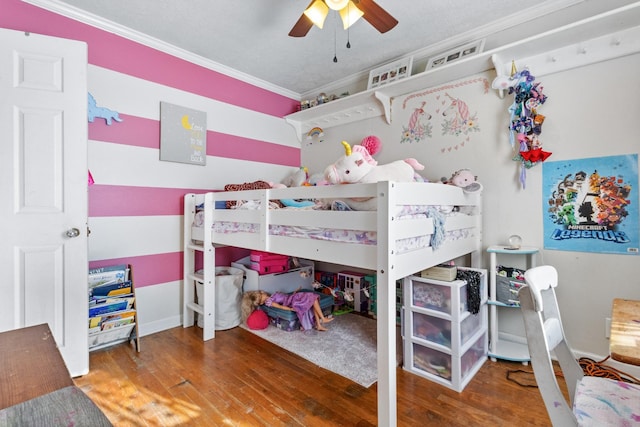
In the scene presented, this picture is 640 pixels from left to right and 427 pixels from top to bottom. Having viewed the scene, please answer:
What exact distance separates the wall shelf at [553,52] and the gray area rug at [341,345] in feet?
6.20

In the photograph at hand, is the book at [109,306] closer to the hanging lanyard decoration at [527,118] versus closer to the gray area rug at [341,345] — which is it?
the gray area rug at [341,345]

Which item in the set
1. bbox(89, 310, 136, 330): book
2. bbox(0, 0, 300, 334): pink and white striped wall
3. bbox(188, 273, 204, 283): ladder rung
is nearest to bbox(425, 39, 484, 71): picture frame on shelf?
bbox(0, 0, 300, 334): pink and white striped wall

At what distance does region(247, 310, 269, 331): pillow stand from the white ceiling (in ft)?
7.40

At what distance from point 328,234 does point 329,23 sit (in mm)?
1626

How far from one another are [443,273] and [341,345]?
3.03ft

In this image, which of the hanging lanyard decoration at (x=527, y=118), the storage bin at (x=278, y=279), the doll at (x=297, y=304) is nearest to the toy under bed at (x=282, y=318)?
the doll at (x=297, y=304)

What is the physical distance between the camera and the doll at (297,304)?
254cm

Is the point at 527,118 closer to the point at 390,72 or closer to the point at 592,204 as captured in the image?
the point at 592,204

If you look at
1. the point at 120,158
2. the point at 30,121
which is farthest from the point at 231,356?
the point at 30,121

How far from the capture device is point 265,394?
5.53 feet

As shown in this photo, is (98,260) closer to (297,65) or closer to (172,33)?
(172,33)

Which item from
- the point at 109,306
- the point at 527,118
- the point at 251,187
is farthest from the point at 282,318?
the point at 527,118

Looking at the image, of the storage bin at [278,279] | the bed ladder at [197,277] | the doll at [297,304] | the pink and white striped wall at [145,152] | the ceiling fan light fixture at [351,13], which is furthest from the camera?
the storage bin at [278,279]

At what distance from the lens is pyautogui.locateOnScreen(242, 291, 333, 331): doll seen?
2.54 m
